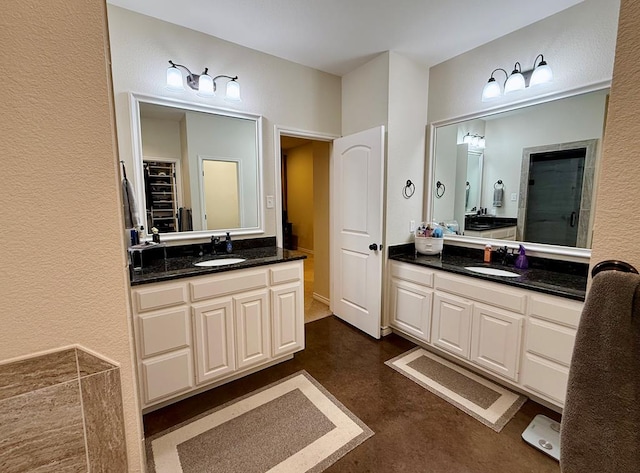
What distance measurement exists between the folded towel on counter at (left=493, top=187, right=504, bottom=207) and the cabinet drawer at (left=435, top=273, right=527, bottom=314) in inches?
32.8

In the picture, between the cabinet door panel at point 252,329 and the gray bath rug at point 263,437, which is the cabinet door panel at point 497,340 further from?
the cabinet door panel at point 252,329

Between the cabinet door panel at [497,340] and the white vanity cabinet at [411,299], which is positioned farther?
the white vanity cabinet at [411,299]

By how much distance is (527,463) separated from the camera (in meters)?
1.49

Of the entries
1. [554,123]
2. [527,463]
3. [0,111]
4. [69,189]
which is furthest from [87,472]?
[554,123]

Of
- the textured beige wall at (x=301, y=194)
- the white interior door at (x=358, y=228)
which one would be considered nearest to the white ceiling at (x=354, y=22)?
the white interior door at (x=358, y=228)

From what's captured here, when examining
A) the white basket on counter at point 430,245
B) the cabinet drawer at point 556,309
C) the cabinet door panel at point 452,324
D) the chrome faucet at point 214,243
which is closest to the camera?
the cabinet drawer at point 556,309

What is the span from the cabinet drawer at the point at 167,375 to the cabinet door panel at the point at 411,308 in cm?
183

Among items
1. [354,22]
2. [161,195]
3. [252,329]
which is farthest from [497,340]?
[161,195]

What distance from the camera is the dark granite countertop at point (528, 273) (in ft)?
5.76

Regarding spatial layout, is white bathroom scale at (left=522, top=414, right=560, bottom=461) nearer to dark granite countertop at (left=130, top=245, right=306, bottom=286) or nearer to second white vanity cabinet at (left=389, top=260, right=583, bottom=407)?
second white vanity cabinet at (left=389, top=260, right=583, bottom=407)

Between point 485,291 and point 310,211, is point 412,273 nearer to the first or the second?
point 485,291

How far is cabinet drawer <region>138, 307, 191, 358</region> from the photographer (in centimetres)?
171

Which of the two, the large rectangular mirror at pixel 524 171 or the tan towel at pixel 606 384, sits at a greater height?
the large rectangular mirror at pixel 524 171

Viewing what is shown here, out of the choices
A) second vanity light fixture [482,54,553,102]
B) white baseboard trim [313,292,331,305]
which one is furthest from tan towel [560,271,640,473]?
white baseboard trim [313,292,331,305]
